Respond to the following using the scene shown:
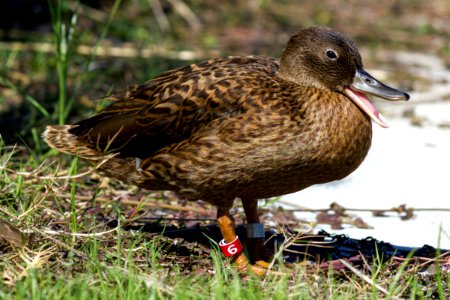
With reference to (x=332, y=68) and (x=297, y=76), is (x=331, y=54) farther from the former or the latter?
(x=297, y=76)

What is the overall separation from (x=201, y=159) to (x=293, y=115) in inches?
19.8

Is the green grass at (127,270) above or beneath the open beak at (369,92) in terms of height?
beneath

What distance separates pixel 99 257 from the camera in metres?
4.26

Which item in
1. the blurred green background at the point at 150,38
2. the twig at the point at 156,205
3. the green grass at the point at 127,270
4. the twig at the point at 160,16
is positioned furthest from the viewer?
the twig at the point at 160,16

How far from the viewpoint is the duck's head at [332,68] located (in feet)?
15.1

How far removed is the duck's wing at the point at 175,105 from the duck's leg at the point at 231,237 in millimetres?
473

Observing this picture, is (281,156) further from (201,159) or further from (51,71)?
(51,71)

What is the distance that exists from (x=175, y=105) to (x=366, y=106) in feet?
3.22

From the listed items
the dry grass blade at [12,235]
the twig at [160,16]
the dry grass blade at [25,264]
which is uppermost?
the twig at [160,16]

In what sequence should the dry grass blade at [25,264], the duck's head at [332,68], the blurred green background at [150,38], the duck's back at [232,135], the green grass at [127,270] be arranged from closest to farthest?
the green grass at [127,270], the dry grass blade at [25,264], the duck's back at [232,135], the duck's head at [332,68], the blurred green background at [150,38]

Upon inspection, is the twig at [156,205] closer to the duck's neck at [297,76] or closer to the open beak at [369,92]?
the duck's neck at [297,76]

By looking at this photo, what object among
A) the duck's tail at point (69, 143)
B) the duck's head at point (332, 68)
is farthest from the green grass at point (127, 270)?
the duck's head at point (332, 68)

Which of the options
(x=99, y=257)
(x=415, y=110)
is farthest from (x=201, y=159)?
(x=415, y=110)

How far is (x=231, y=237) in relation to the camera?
458cm
